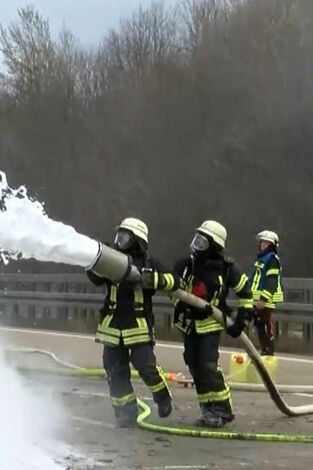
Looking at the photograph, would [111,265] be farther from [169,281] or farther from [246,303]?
[246,303]

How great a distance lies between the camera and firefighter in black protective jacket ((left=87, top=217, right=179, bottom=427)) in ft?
26.5

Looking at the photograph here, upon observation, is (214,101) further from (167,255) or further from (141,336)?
(141,336)

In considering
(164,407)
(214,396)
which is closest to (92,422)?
(164,407)

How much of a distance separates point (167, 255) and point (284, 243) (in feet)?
10.6

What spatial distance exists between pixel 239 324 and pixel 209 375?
468mm

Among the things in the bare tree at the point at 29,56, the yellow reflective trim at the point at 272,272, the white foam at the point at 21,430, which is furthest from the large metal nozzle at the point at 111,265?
the bare tree at the point at 29,56

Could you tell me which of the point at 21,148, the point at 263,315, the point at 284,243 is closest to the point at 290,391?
the point at 263,315

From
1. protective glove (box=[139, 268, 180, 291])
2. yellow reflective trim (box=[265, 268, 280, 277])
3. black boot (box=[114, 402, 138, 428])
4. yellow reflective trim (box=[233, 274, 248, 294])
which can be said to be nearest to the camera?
protective glove (box=[139, 268, 180, 291])

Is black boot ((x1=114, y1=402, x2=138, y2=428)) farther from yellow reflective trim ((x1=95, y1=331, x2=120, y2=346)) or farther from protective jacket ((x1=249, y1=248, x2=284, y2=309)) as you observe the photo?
protective jacket ((x1=249, y1=248, x2=284, y2=309))

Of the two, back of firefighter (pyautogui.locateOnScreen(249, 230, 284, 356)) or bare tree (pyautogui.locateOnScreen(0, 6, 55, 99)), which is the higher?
bare tree (pyautogui.locateOnScreen(0, 6, 55, 99))

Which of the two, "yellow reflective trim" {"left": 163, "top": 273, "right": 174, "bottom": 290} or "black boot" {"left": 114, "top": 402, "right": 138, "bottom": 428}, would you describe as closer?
"yellow reflective trim" {"left": 163, "top": 273, "right": 174, "bottom": 290}

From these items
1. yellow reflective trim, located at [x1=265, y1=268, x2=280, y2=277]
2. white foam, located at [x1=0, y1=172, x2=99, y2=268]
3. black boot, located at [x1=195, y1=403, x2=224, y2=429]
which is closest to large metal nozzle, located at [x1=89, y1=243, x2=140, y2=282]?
white foam, located at [x1=0, y1=172, x2=99, y2=268]

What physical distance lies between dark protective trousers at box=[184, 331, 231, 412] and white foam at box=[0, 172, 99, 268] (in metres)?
2.31

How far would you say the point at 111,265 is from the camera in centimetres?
670
